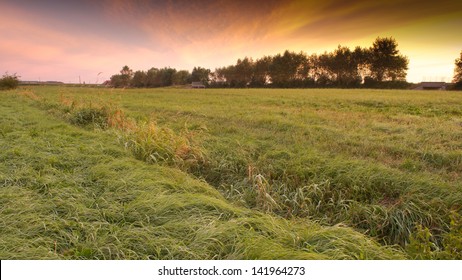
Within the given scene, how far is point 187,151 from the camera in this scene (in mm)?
5445

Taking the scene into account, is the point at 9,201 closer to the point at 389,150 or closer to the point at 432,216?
the point at 432,216

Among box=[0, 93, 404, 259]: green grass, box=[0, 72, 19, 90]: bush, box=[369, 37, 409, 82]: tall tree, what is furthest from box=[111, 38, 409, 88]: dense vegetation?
box=[0, 93, 404, 259]: green grass

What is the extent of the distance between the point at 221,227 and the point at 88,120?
26.1 feet

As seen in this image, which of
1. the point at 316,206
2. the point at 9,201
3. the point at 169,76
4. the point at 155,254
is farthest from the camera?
the point at 169,76

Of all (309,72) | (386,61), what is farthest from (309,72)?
(386,61)

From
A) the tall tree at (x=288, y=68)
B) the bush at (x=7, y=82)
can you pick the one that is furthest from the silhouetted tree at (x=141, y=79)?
the tall tree at (x=288, y=68)

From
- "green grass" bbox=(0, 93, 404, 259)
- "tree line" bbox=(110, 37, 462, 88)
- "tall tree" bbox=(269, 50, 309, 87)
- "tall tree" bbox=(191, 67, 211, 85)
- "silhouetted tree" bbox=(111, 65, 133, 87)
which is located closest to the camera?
"green grass" bbox=(0, 93, 404, 259)

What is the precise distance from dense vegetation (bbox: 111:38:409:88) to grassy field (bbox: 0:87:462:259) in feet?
123

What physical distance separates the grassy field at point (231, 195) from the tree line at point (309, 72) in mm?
38035

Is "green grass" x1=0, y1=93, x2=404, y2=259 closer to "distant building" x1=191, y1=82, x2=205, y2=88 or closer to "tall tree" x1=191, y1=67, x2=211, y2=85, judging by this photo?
"distant building" x1=191, y1=82, x2=205, y2=88

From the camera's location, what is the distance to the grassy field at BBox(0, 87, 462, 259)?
252cm

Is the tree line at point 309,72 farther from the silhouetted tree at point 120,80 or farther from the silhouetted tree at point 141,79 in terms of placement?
the silhouetted tree at point 120,80

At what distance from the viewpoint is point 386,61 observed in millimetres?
50594
